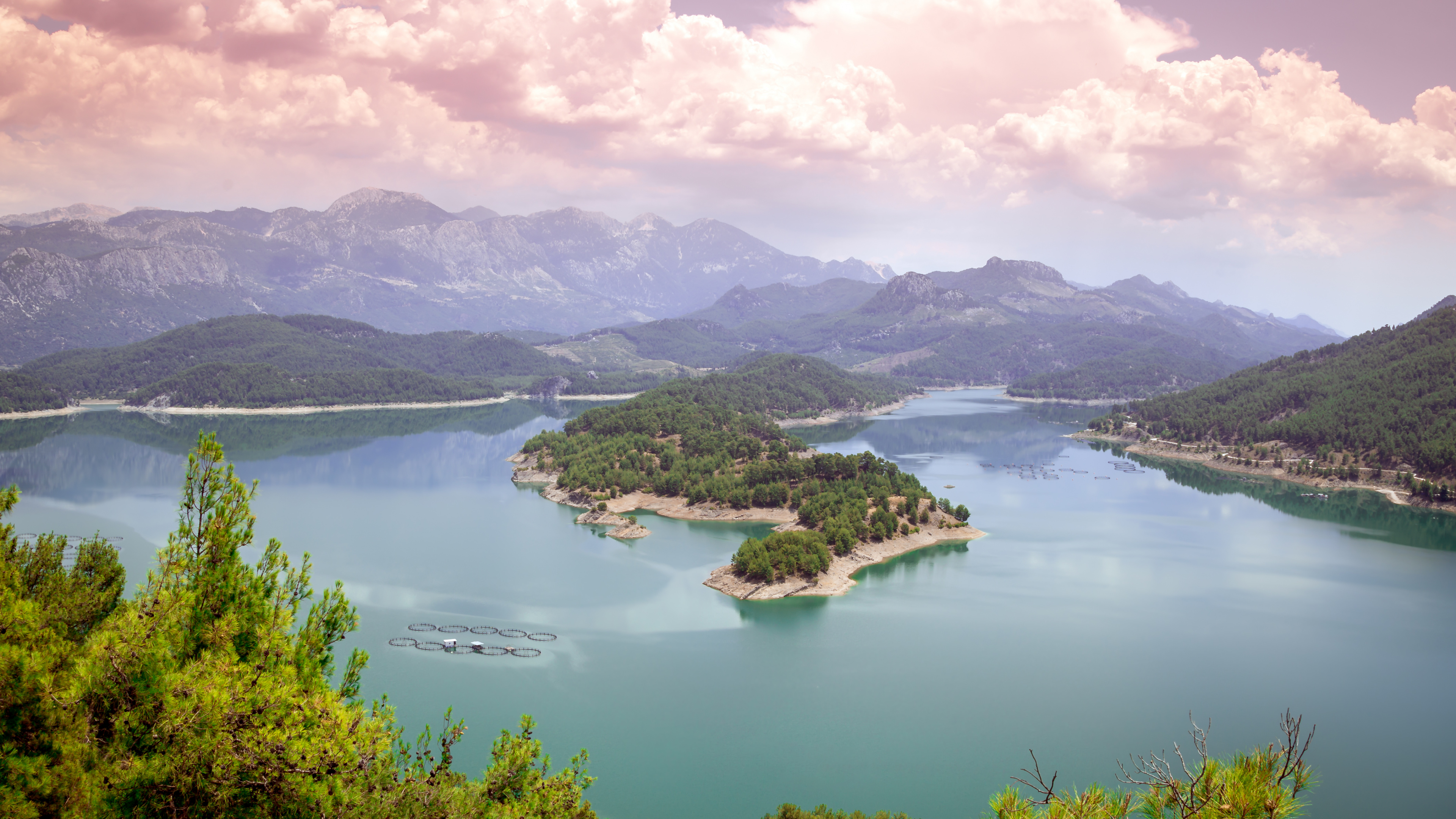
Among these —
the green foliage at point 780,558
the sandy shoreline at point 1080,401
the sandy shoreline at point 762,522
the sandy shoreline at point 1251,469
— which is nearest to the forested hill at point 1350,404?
the sandy shoreline at point 1251,469

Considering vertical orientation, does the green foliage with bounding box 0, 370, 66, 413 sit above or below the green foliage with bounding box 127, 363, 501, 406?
below

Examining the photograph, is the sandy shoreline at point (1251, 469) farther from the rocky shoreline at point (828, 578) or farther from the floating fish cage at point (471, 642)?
the floating fish cage at point (471, 642)

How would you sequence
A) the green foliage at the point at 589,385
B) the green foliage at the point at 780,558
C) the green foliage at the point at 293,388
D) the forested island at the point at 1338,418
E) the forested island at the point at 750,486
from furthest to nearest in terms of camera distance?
the green foliage at the point at 589,385
the green foliage at the point at 293,388
the forested island at the point at 1338,418
the forested island at the point at 750,486
the green foliage at the point at 780,558

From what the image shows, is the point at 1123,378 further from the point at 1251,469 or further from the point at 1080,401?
the point at 1251,469

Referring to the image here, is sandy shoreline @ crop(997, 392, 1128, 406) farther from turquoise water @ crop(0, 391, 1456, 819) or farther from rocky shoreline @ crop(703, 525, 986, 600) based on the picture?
rocky shoreline @ crop(703, 525, 986, 600)

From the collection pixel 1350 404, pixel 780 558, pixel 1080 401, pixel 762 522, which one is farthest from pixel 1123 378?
pixel 780 558

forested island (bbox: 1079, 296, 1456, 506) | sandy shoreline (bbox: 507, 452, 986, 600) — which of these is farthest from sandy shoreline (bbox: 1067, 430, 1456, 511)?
sandy shoreline (bbox: 507, 452, 986, 600)
